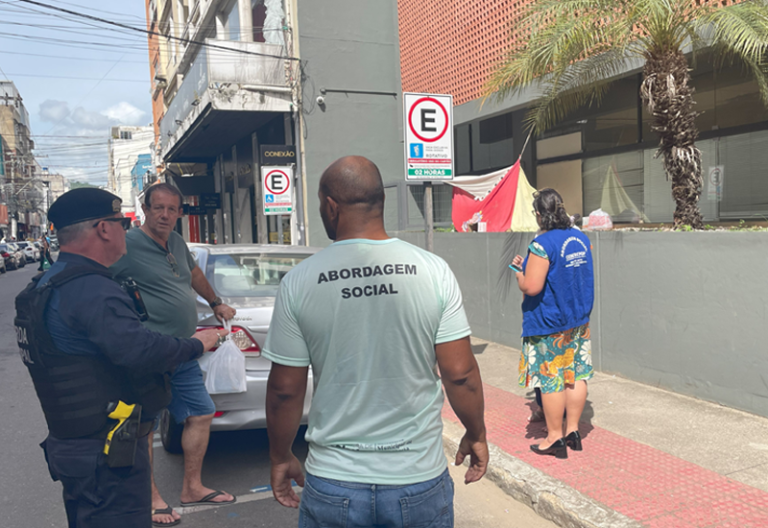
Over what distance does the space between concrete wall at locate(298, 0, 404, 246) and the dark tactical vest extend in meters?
12.9

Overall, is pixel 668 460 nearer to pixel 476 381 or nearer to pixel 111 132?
→ pixel 476 381

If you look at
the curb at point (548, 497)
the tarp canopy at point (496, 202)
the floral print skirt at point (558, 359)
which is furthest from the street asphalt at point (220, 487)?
the tarp canopy at point (496, 202)

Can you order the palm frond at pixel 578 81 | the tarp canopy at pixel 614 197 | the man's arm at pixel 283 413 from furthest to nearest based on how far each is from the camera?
the tarp canopy at pixel 614 197 < the palm frond at pixel 578 81 < the man's arm at pixel 283 413

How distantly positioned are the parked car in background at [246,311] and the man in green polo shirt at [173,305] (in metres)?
0.40

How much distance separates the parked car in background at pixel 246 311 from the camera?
4.43m

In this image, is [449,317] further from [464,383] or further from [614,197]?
[614,197]

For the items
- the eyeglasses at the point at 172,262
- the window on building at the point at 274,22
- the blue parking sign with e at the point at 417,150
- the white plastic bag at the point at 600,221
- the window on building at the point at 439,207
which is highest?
the window on building at the point at 274,22

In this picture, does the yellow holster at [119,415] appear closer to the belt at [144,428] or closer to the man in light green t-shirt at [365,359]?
the belt at [144,428]

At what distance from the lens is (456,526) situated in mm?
→ 3842

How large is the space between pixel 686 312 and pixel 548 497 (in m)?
2.68

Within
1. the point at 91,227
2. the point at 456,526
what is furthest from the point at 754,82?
the point at 91,227

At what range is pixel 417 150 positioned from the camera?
6809 mm

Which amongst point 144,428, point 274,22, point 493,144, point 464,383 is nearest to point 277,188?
point 493,144

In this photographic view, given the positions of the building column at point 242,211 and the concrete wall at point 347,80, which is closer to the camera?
the concrete wall at point 347,80
